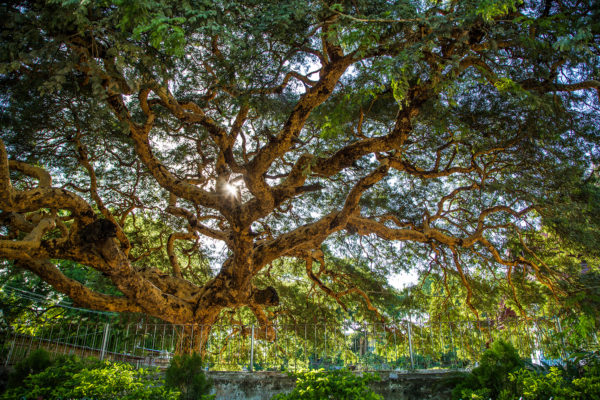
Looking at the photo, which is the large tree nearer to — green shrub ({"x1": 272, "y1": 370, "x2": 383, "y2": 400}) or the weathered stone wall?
the weathered stone wall

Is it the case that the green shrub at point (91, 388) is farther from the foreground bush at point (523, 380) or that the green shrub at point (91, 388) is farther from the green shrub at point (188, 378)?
the foreground bush at point (523, 380)

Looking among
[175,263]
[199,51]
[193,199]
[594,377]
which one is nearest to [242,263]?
[193,199]

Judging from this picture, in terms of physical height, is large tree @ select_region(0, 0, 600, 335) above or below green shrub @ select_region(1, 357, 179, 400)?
above

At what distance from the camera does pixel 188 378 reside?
512 centimetres

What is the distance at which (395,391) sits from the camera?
19.1 ft

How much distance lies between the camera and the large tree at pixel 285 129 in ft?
16.2

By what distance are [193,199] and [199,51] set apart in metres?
2.83

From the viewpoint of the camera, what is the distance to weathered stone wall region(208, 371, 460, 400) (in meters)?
5.74

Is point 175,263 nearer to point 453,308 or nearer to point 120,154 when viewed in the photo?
point 120,154

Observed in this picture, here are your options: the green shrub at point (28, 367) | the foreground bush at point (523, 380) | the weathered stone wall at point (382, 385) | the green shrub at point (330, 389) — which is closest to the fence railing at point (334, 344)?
the weathered stone wall at point (382, 385)

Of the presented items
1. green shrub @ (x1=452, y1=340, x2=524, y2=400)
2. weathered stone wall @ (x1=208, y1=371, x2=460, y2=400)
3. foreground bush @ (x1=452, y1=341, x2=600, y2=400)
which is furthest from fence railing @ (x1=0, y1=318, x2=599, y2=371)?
green shrub @ (x1=452, y1=340, x2=524, y2=400)

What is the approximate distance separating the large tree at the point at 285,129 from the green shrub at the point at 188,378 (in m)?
2.78

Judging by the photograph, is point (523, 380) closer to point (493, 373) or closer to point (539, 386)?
point (539, 386)

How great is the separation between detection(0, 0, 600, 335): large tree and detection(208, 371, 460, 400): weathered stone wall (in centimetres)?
226
